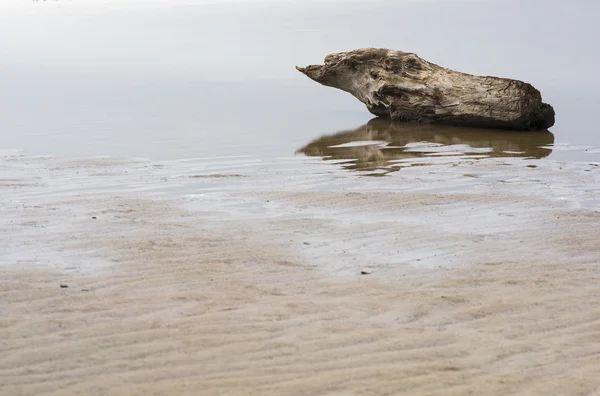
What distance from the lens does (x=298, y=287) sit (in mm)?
5578

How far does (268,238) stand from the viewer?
22.2 ft

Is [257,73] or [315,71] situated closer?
[315,71]

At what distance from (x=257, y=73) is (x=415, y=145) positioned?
10018 millimetres

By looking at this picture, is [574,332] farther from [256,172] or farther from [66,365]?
[256,172]

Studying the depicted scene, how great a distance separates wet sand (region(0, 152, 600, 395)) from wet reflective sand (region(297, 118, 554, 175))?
1.73 meters

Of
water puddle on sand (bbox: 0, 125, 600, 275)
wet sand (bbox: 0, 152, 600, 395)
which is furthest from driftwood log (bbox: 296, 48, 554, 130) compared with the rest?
wet sand (bbox: 0, 152, 600, 395)

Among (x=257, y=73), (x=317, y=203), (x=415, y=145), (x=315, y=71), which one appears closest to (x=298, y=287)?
(x=317, y=203)

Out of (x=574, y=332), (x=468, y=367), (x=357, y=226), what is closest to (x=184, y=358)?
(x=468, y=367)

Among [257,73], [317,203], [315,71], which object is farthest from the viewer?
[257,73]

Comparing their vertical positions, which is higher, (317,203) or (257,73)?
(257,73)

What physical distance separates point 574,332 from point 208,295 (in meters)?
2.05

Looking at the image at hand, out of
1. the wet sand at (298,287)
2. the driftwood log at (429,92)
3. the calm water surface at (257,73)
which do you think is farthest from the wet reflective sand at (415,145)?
the wet sand at (298,287)

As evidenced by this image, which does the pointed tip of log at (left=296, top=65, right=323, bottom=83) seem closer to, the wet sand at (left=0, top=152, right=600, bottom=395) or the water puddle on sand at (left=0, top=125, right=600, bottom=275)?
the water puddle on sand at (left=0, top=125, right=600, bottom=275)

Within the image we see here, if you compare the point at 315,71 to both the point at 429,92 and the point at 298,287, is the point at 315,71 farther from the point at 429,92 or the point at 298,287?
the point at 298,287
